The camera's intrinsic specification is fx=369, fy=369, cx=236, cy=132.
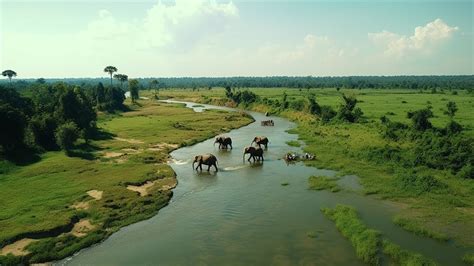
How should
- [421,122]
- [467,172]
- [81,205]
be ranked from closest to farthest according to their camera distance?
[81,205] < [467,172] < [421,122]

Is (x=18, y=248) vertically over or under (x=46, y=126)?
under

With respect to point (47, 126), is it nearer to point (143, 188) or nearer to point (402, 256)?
point (143, 188)

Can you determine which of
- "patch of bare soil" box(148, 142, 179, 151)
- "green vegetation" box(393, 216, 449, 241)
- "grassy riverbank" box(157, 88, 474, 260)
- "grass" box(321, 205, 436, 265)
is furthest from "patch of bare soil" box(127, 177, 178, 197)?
"green vegetation" box(393, 216, 449, 241)

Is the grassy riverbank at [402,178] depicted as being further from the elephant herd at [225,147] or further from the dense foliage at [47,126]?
the dense foliage at [47,126]

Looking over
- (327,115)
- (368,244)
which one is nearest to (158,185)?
(368,244)

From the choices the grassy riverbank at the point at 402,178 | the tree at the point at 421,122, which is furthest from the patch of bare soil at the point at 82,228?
the tree at the point at 421,122

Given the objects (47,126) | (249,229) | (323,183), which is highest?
(47,126)
